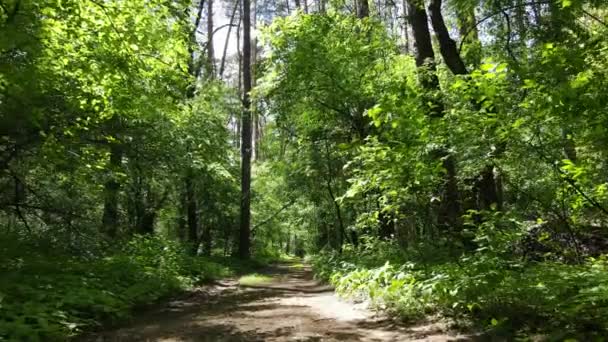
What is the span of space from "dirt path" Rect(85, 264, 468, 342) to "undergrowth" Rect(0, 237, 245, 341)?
1.37ft

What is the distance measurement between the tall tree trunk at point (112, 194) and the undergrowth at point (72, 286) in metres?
0.63

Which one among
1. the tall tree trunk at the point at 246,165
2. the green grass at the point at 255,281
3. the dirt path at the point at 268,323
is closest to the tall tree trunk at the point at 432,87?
the dirt path at the point at 268,323

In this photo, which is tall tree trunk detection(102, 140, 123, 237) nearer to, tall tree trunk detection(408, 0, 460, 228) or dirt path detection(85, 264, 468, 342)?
dirt path detection(85, 264, 468, 342)

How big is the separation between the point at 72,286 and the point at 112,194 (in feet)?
11.5

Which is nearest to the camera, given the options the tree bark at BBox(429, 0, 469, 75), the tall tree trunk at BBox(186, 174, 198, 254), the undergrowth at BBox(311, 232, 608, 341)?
the undergrowth at BBox(311, 232, 608, 341)

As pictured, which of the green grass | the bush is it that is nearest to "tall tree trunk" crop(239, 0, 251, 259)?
the green grass

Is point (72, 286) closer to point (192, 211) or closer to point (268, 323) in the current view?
point (268, 323)

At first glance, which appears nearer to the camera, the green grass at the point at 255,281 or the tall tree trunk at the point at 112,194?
the tall tree trunk at the point at 112,194

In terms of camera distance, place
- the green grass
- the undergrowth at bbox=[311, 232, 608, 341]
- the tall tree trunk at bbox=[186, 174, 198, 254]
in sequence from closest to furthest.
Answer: the undergrowth at bbox=[311, 232, 608, 341] → the green grass → the tall tree trunk at bbox=[186, 174, 198, 254]

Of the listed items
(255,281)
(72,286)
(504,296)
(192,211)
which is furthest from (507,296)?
(192,211)

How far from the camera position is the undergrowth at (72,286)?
5.22 metres

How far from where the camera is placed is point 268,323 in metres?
6.70

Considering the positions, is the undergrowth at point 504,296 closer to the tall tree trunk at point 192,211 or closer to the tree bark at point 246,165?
the tall tree trunk at point 192,211

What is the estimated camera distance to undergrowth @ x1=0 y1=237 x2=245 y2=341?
17.1ft
